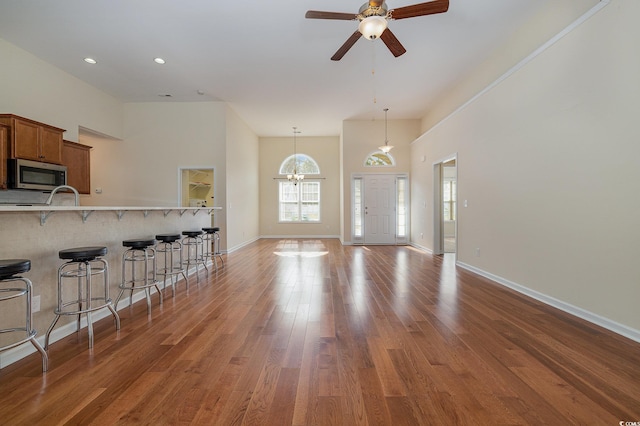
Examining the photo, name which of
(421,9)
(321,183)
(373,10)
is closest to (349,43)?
(373,10)

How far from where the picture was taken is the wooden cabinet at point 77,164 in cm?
502

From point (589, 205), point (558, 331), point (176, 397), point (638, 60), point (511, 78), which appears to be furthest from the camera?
point (511, 78)

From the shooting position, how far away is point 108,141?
A: 21.9ft

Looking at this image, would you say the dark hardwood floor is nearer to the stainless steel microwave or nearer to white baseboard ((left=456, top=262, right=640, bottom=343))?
white baseboard ((left=456, top=262, right=640, bottom=343))

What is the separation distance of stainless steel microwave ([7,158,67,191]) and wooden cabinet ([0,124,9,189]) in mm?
49

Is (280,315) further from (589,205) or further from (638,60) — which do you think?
(638,60)

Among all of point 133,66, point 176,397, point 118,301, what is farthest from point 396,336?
point 133,66

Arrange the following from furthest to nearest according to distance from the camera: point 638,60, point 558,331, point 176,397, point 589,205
Result: point 589,205 → point 558,331 → point 638,60 → point 176,397

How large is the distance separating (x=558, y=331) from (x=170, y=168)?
24.5 ft

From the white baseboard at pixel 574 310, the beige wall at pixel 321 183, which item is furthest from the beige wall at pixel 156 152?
the white baseboard at pixel 574 310

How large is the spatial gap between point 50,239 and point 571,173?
4.93 meters

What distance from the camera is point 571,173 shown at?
2832 millimetres

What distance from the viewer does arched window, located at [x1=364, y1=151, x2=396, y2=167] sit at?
8.12 metres

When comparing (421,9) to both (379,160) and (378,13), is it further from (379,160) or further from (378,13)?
(379,160)
